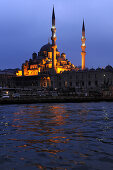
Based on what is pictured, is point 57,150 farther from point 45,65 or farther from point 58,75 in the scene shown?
point 45,65

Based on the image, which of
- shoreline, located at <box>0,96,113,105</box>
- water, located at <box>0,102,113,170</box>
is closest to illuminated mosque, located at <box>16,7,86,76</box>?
shoreline, located at <box>0,96,113,105</box>

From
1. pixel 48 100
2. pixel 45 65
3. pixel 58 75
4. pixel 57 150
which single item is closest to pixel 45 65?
pixel 45 65

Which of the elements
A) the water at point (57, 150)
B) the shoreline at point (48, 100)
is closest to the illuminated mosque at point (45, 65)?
the shoreline at point (48, 100)

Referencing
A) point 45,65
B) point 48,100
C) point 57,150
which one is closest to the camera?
point 57,150

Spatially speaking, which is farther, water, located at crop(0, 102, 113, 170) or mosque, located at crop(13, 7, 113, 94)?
mosque, located at crop(13, 7, 113, 94)

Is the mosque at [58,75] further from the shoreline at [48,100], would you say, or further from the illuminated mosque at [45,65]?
the shoreline at [48,100]

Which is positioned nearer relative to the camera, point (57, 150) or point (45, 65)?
point (57, 150)

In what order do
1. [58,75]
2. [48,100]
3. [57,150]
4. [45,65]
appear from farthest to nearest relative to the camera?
[45,65], [58,75], [48,100], [57,150]

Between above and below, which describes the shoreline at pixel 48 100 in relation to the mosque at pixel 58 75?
below

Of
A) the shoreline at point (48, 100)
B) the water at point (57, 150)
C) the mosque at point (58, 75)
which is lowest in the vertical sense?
the water at point (57, 150)

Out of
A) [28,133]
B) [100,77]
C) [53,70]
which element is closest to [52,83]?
[53,70]

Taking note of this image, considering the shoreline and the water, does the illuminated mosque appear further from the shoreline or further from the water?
the water

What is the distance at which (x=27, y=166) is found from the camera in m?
8.61

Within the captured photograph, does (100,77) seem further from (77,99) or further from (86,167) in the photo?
(86,167)
